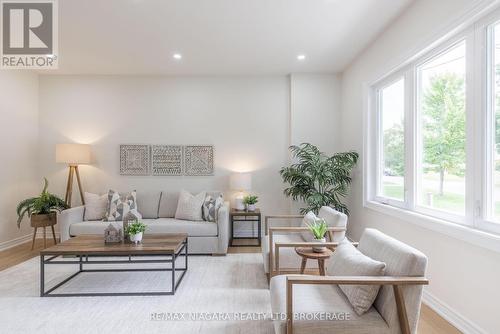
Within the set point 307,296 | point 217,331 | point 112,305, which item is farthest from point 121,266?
point 307,296

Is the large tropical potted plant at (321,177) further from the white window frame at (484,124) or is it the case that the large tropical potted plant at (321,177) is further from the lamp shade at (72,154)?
the lamp shade at (72,154)

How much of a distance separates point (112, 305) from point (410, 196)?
3.12 metres

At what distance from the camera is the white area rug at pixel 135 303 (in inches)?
92.3

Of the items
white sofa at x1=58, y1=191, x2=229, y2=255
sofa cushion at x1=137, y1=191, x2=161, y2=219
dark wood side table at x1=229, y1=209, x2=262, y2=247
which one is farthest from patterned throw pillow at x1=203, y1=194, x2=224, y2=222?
sofa cushion at x1=137, y1=191, x2=161, y2=219

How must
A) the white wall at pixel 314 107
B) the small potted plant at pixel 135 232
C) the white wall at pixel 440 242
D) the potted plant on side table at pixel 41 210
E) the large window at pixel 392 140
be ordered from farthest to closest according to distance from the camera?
the white wall at pixel 314 107, the potted plant on side table at pixel 41 210, the large window at pixel 392 140, the small potted plant at pixel 135 232, the white wall at pixel 440 242

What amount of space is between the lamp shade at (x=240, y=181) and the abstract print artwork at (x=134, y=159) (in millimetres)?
1563

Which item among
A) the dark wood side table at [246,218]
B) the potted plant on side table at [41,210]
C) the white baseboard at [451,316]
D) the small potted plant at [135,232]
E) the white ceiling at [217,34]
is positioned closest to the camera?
the white baseboard at [451,316]

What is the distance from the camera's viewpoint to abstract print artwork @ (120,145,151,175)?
5242 millimetres

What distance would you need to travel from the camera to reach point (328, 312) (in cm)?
170

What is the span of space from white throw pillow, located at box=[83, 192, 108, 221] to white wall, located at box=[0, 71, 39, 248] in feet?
4.19

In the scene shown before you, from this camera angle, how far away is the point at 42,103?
5.29 m

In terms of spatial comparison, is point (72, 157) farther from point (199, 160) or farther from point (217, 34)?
point (217, 34)

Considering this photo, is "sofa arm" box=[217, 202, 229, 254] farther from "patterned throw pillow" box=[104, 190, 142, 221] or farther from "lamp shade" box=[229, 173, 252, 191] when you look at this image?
"patterned throw pillow" box=[104, 190, 142, 221]

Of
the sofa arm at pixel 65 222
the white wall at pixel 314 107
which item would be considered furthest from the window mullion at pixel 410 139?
the sofa arm at pixel 65 222
